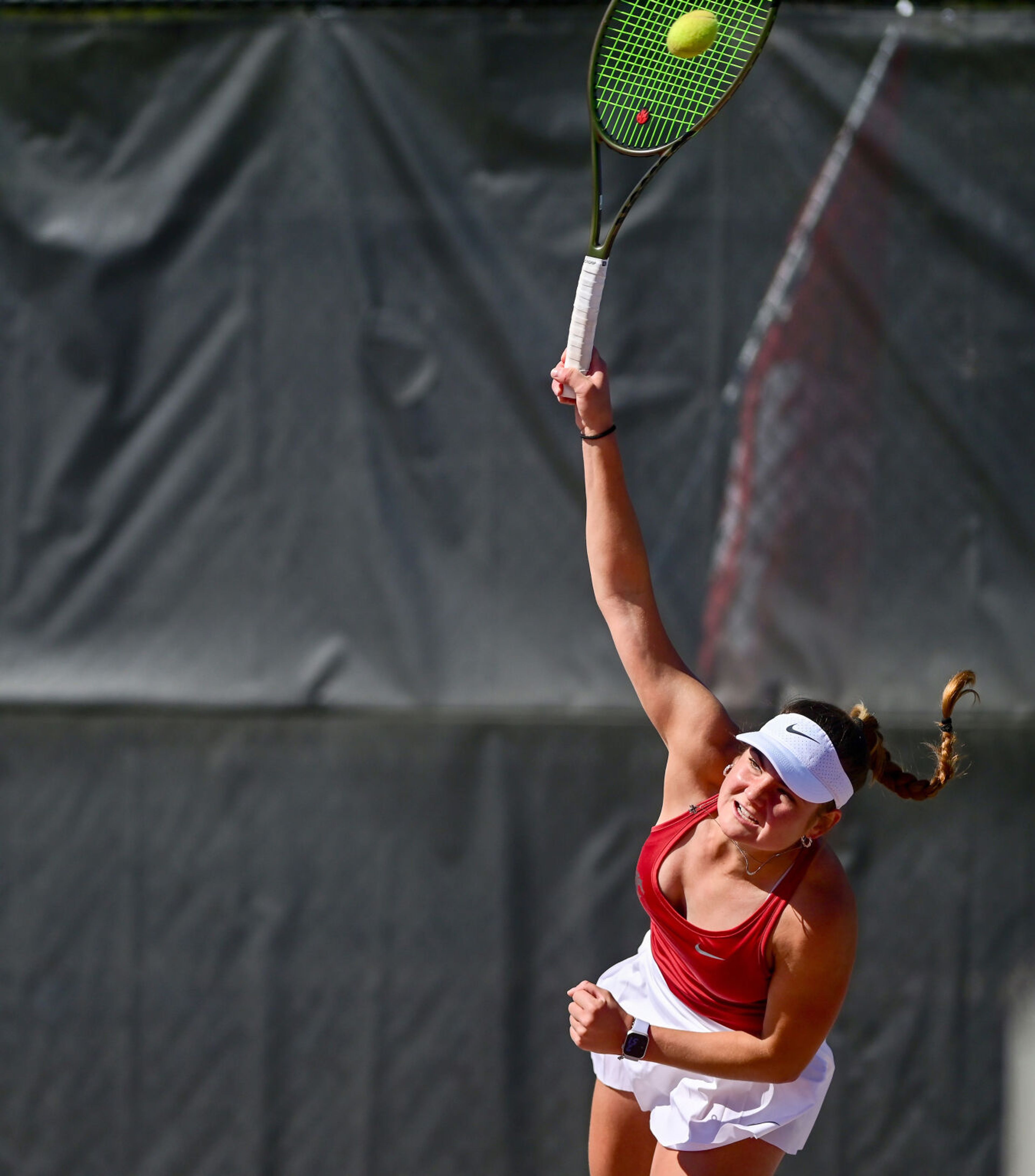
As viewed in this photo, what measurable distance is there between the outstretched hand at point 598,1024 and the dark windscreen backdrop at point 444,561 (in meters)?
1.04

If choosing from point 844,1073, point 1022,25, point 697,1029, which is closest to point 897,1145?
point 844,1073

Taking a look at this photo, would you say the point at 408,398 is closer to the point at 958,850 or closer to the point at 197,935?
the point at 197,935

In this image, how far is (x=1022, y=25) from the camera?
9.42 feet

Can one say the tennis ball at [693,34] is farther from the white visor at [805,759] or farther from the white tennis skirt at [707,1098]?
the white tennis skirt at [707,1098]

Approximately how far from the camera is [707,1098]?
1985 millimetres

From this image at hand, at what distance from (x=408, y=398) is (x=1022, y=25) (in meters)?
1.64

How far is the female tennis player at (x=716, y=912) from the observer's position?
6.04 feet

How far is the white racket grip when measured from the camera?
1.96m

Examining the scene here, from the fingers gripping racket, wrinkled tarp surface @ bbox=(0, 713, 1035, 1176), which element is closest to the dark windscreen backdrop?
wrinkled tarp surface @ bbox=(0, 713, 1035, 1176)

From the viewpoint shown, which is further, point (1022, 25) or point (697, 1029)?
point (1022, 25)

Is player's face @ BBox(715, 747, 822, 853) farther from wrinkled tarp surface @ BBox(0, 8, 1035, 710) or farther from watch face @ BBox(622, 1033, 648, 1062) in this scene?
wrinkled tarp surface @ BBox(0, 8, 1035, 710)

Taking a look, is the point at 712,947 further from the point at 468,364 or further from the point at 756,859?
the point at 468,364

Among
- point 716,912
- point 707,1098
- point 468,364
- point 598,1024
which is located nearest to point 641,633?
point 716,912

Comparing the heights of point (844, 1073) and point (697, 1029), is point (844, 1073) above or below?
below
